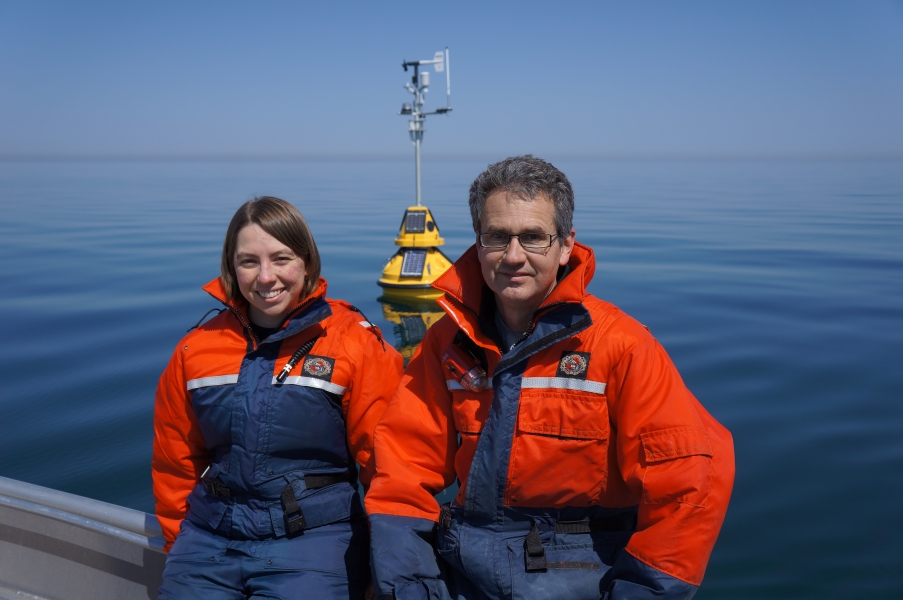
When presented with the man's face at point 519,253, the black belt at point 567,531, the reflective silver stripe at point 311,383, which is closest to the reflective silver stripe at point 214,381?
the reflective silver stripe at point 311,383

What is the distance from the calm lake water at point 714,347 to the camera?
402 cm

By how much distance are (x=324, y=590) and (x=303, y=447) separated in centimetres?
45

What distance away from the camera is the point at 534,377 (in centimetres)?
195

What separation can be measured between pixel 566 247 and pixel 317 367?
93cm

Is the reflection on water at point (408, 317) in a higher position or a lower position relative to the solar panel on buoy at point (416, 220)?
lower

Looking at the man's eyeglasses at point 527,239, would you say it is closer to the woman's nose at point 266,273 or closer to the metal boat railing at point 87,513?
the woman's nose at point 266,273

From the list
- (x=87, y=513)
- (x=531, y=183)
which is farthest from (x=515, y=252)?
(x=87, y=513)

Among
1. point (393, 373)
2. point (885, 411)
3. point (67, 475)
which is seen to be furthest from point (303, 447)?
point (885, 411)

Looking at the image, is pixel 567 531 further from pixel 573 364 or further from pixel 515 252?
pixel 515 252

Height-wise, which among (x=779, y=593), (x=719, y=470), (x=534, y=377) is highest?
(x=534, y=377)

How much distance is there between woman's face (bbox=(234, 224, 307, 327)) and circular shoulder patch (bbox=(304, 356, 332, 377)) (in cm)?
21

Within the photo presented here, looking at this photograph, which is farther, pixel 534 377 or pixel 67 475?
pixel 67 475

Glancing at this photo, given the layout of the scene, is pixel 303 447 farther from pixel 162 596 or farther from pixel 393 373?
pixel 162 596

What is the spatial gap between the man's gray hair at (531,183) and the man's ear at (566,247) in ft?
0.07
